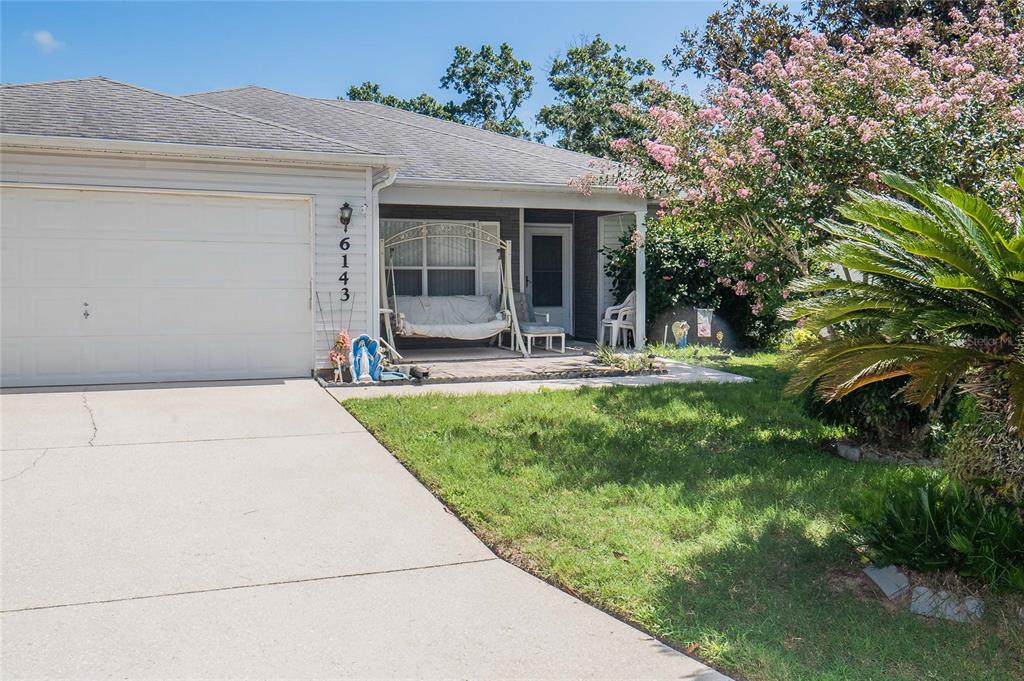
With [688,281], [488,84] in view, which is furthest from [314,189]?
[488,84]

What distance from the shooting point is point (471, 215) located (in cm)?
1450

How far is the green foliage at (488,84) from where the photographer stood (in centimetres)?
3759

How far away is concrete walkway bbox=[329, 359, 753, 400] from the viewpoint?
31.4ft

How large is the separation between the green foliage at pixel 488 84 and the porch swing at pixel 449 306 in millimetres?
24634

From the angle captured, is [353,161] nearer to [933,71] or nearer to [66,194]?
[66,194]

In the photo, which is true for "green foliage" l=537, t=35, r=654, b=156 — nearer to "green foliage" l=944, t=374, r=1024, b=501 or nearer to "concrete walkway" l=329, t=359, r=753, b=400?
"concrete walkway" l=329, t=359, r=753, b=400

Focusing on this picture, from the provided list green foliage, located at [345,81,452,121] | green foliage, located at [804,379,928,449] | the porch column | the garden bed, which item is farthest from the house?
green foliage, located at [345,81,452,121]

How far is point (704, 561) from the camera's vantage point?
170 inches

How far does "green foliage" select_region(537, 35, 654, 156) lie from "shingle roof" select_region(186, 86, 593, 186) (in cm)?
1697

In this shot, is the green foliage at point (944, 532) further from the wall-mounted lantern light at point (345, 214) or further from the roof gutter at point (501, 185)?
the roof gutter at point (501, 185)

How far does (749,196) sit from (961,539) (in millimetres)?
4593

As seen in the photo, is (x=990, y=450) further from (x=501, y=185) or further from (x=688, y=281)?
(x=688, y=281)

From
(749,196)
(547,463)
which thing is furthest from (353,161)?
(547,463)

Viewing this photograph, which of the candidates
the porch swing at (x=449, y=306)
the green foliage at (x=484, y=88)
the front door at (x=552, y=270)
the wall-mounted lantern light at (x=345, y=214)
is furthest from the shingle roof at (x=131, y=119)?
the green foliage at (x=484, y=88)
